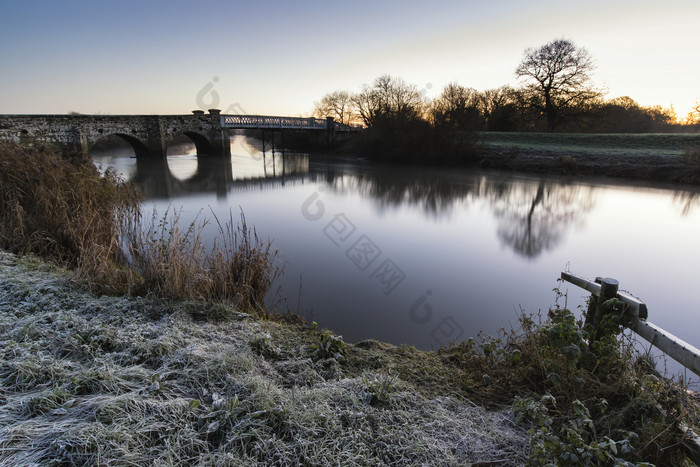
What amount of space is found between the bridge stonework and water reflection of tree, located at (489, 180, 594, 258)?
19141 millimetres

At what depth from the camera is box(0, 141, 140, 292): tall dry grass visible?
154 inches

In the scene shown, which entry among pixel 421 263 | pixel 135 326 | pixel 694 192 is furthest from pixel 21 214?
pixel 694 192

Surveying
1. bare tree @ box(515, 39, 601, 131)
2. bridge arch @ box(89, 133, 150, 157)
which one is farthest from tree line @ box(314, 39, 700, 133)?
bridge arch @ box(89, 133, 150, 157)

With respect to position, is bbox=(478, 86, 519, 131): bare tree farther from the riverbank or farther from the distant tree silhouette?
the riverbank

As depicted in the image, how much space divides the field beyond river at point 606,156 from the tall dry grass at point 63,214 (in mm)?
18898

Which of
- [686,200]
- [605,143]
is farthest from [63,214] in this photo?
[605,143]

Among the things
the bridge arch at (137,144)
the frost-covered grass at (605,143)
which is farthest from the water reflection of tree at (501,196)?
the bridge arch at (137,144)

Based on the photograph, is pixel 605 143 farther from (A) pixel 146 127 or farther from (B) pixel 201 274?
(A) pixel 146 127

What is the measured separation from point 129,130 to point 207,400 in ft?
87.6

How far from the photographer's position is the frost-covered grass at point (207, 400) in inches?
68.2

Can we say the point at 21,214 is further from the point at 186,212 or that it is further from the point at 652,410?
the point at 652,410

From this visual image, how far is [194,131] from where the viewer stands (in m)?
27.0

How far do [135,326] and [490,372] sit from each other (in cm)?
277

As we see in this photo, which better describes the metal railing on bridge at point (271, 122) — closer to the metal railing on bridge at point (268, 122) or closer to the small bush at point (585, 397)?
the metal railing on bridge at point (268, 122)
